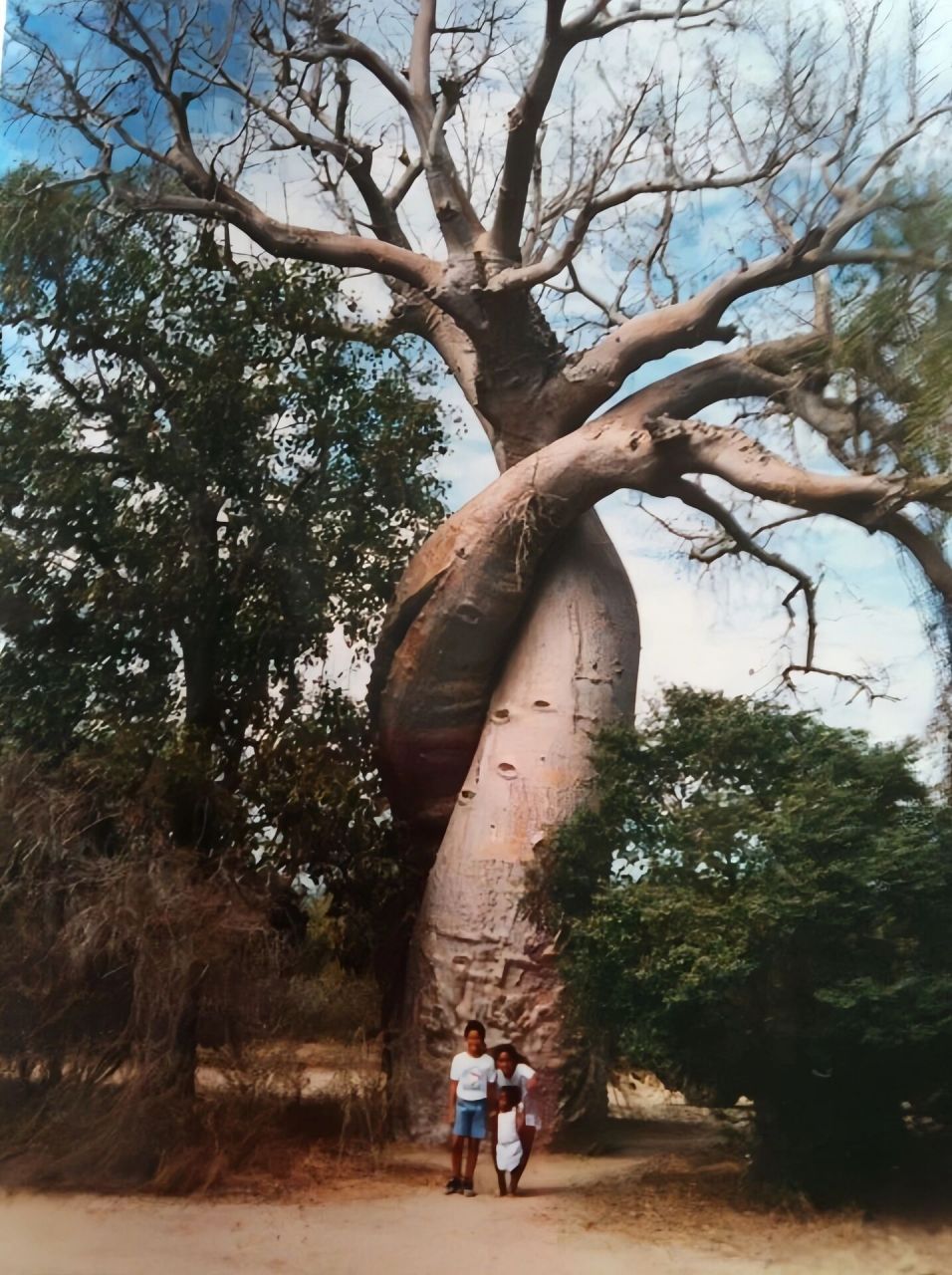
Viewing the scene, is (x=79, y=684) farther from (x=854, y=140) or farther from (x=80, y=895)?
(x=854, y=140)

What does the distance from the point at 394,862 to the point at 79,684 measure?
1156mm

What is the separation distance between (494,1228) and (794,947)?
107 centimetres

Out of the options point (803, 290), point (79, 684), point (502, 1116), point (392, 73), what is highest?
point (392, 73)

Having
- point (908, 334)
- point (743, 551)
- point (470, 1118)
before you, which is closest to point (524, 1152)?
point (470, 1118)

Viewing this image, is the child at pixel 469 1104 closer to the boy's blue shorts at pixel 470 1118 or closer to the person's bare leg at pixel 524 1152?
the boy's blue shorts at pixel 470 1118

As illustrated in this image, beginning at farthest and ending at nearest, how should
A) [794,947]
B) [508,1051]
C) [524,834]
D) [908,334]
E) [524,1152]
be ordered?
[908,334] → [524,834] → [508,1051] → [524,1152] → [794,947]

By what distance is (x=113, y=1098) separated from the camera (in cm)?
380

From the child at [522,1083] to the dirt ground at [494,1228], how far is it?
0.20 ft

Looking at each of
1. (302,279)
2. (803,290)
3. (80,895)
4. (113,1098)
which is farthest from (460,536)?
(113,1098)

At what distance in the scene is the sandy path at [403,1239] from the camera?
326 cm

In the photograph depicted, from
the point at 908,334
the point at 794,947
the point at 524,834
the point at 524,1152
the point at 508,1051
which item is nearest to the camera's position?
the point at 794,947

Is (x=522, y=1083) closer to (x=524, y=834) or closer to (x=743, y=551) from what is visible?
(x=524, y=834)

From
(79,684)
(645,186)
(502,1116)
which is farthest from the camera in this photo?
(645,186)

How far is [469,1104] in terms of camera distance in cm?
359
